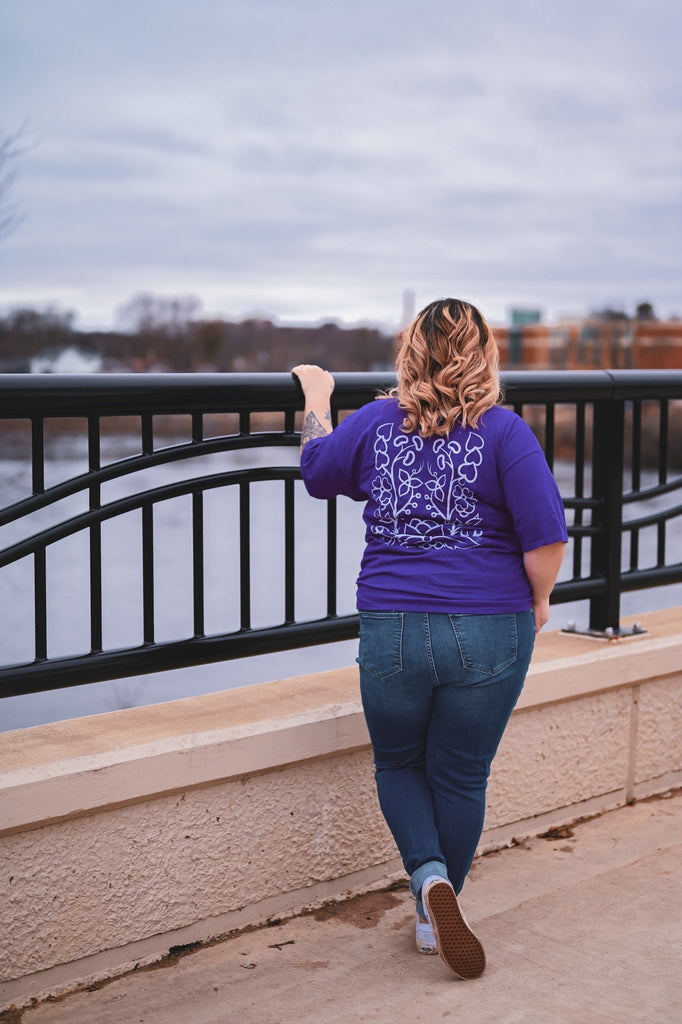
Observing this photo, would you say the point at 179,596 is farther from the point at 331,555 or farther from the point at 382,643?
the point at 382,643

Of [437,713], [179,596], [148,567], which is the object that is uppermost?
[148,567]

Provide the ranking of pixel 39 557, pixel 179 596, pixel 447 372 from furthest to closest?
pixel 179 596 < pixel 39 557 < pixel 447 372

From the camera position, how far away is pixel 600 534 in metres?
4.23

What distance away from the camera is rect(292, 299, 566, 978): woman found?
2641mm

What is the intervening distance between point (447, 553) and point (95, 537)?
3.17ft

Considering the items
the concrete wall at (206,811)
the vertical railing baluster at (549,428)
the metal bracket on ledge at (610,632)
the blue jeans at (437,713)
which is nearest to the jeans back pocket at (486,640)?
the blue jeans at (437,713)

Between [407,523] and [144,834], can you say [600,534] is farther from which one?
[144,834]

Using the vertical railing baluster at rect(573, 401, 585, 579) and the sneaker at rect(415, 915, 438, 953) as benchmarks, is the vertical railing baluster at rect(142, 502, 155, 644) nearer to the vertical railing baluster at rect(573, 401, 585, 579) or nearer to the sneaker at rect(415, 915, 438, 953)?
the sneaker at rect(415, 915, 438, 953)

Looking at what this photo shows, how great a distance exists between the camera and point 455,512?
266 cm

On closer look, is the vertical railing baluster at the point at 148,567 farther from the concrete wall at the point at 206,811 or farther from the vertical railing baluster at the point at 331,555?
the vertical railing baluster at the point at 331,555

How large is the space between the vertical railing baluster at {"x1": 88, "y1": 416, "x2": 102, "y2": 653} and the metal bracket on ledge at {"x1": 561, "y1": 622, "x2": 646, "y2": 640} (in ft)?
6.56

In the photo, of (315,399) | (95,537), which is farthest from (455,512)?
(95,537)

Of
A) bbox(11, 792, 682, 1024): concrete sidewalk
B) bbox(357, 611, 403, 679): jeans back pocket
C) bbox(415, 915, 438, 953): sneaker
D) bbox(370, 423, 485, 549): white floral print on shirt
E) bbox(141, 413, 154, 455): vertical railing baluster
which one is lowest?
bbox(11, 792, 682, 1024): concrete sidewalk

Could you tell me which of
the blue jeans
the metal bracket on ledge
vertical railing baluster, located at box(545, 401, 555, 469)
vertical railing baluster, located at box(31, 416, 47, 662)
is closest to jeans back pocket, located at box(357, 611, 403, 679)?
the blue jeans
